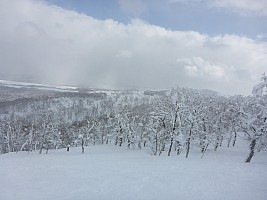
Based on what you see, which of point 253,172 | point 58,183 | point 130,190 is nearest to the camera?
point 130,190

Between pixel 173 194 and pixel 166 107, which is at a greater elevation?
pixel 166 107

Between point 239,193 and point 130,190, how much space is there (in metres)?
10.7

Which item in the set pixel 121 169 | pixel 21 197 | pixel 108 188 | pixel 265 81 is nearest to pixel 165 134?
pixel 121 169

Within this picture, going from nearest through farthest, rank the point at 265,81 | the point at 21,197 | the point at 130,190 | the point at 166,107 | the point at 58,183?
the point at 21,197
the point at 130,190
the point at 58,183
the point at 265,81
the point at 166,107

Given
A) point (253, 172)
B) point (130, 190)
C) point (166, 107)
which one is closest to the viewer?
point (130, 190)

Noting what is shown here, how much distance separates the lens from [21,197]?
26812mm

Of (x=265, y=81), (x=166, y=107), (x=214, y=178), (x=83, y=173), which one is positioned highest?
(x=265, y=81)

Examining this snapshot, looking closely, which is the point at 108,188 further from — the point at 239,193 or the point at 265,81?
the point at 265,81

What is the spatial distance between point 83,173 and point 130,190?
35.8ft

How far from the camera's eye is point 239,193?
2733 centimetres

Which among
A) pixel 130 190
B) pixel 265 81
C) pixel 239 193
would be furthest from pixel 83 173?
pixel 265 81

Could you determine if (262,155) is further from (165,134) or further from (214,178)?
A: (214,178)

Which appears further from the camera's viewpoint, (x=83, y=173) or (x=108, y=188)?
(x=83, y=173)

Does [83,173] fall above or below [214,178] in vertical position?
below
